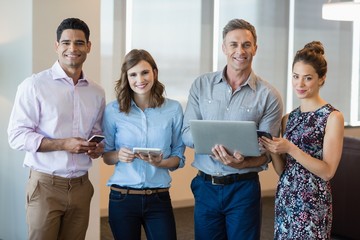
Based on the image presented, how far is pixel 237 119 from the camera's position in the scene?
3025 millimetres

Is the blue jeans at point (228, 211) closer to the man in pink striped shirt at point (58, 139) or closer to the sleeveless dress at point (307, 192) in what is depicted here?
the sleeveless dress at point (307, 192)

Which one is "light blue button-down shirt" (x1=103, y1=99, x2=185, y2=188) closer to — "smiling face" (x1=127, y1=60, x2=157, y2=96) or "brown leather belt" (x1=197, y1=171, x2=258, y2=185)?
"smiling face" (x1=127, y1=60, x2=157, y2=96)

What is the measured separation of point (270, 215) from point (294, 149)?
3.69 metres

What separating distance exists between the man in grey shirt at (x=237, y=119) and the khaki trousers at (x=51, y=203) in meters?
0.64

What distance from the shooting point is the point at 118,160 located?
300 centimetres

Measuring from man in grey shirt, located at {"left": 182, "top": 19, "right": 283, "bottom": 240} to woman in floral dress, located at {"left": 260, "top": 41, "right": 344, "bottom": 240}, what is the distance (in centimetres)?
20

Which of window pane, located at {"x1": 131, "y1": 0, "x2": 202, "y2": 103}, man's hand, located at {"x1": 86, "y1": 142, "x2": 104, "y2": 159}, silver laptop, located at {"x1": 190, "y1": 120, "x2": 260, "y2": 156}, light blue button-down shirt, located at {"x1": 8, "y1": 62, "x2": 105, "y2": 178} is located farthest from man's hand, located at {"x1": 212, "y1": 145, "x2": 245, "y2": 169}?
window pane, located at {"x1": 131, "y1": 0, "x2": 202, "y2": 103}

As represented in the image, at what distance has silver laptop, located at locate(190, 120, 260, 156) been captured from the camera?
106 inches

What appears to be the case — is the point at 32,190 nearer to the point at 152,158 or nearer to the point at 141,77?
the point at 152,158

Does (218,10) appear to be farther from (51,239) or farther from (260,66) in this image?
(51,239)

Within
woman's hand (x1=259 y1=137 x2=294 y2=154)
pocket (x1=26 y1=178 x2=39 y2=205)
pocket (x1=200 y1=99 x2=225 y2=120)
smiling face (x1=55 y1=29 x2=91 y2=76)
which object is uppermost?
smiling face (x1=55 y1=29 x2=91 y2=76)

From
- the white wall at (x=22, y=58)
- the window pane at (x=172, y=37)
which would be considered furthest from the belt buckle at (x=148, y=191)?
the window pane at (x=172, y=37)

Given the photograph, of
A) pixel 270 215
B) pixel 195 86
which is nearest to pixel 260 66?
pixel 270 215

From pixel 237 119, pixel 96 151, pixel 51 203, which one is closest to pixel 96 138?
pixel 96 151
